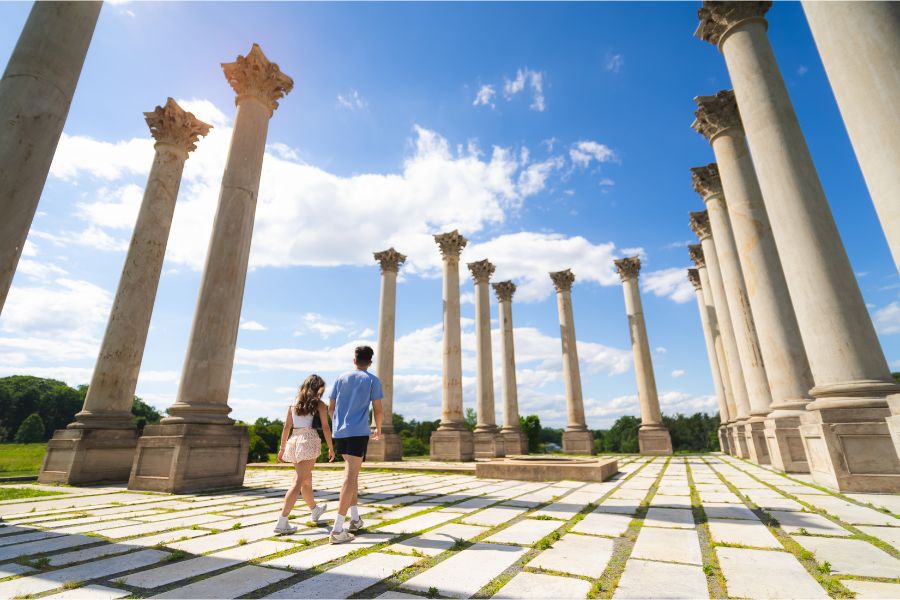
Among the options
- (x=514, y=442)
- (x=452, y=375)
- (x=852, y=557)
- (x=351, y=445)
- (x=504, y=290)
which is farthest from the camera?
(x=504, y=290)

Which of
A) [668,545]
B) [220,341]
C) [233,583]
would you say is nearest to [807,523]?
[668,545]

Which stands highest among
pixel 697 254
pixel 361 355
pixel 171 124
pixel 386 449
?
pixel 697 254

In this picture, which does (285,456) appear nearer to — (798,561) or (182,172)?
(798,561)

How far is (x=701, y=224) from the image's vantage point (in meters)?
26.5

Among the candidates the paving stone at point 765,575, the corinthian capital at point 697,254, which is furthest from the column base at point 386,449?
the corinthian capital at point 697,254

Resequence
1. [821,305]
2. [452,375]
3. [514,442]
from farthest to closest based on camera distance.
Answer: [514,442] → [452,375] → [821,305]

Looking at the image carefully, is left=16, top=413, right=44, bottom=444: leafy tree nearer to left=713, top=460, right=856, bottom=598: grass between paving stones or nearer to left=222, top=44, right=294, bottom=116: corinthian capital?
left=222, top=44, right=294, bottom=116: corinthian capital

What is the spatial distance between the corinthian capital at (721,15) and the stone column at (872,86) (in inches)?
289

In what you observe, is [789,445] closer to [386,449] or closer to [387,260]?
[386,449]

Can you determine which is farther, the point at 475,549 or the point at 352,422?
the point at 352,422

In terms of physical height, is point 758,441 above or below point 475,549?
above

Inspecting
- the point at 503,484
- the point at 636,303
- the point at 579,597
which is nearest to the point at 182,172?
the point at 503,484

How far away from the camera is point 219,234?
13.0 metres

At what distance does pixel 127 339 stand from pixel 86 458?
12.6ft
